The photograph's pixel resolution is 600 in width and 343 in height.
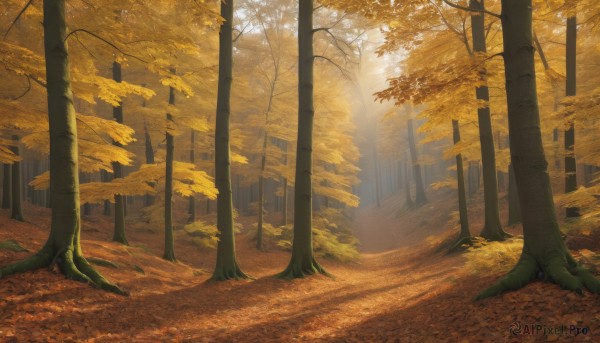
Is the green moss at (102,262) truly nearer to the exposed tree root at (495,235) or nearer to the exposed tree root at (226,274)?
the exposed tree root at (226,274)

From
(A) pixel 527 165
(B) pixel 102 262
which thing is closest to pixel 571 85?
(A) pixel 527 165

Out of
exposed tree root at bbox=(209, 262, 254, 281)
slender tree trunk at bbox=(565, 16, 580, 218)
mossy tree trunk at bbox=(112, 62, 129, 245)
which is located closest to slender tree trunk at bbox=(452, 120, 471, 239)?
slender tree trunk at bbox=(565, 16, 580, 218)

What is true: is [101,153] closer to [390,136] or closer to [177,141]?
[177,141]

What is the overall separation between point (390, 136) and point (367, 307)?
32355 mm

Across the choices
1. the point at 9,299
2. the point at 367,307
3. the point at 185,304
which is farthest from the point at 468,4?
the point at 9,299

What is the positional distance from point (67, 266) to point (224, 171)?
467 cm

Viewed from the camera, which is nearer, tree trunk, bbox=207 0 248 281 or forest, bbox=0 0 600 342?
forest, bbox=0 0 600 342

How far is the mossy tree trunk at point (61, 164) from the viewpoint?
6.80 meters

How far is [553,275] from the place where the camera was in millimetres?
4719

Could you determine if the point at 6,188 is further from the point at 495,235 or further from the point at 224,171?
the point at 495,235

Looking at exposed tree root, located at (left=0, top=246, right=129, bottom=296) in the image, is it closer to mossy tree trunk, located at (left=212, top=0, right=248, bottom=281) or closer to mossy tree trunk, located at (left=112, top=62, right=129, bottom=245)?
mossy tree trunk, located at (left=212, top=0, right=248, bottom=281)

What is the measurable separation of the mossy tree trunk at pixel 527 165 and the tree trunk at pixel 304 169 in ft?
20.0

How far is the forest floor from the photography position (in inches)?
172

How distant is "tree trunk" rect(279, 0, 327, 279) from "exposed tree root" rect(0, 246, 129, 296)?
196 inches
